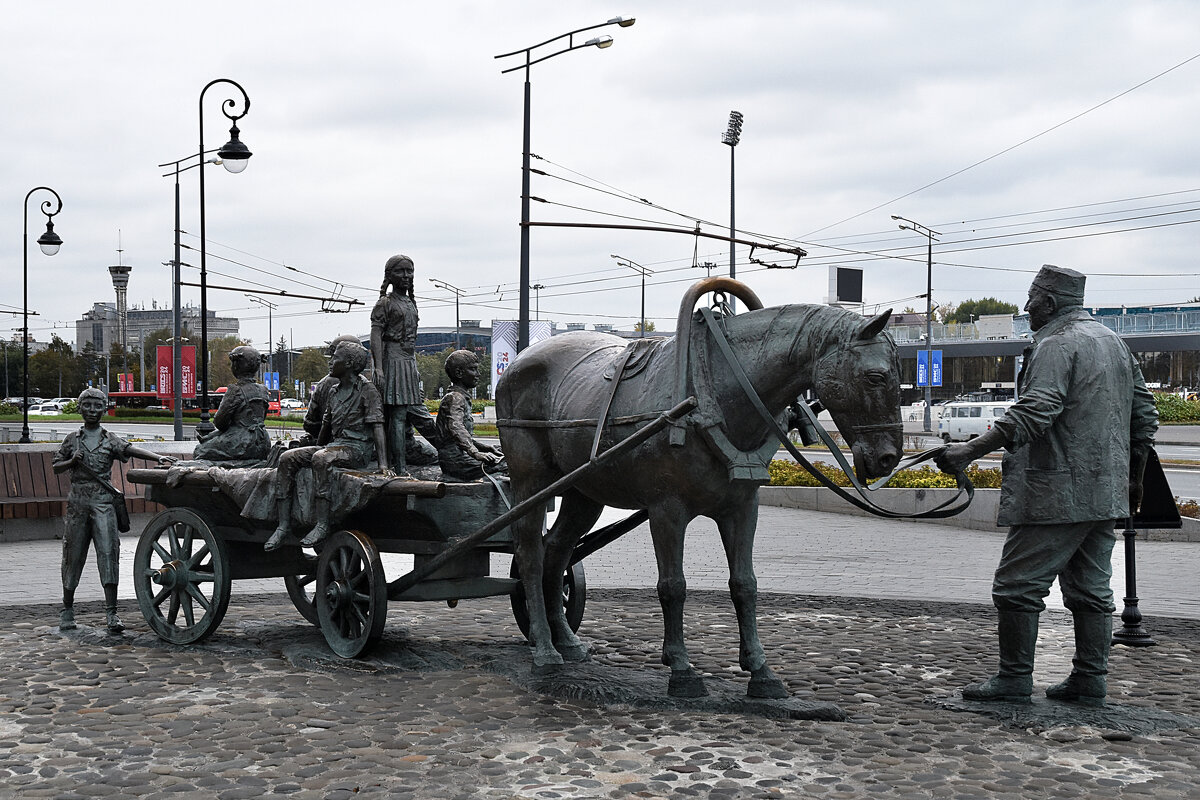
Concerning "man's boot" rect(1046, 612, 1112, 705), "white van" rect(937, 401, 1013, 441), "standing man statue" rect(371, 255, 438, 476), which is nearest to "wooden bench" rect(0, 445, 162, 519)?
"standing man statue" rect(371, 255, 438, 476)

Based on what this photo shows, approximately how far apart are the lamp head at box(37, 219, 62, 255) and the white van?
26.7 meters

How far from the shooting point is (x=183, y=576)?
29.1ft

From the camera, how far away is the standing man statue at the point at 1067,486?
6441mm

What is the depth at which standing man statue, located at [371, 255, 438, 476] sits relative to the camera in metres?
8.83

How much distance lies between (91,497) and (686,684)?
509cm

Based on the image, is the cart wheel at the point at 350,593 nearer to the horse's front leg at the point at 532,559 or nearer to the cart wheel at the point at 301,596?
the horse's front leg at the point at 532,559

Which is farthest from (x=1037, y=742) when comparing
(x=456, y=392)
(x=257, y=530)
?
(x=257, y=530)

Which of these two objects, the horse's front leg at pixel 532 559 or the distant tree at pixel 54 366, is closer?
the horse's front leg at pixel 532 559

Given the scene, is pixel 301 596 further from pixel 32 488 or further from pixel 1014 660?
pixel 32 488

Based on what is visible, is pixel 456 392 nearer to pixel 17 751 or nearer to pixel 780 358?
pixel 780 358

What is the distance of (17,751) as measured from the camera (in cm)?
595

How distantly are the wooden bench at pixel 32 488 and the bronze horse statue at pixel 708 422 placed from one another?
31.0ft

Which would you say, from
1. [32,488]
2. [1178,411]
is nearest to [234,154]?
[32,488]

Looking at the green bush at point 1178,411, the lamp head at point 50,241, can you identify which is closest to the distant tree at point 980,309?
the green bush at point 1178,411
